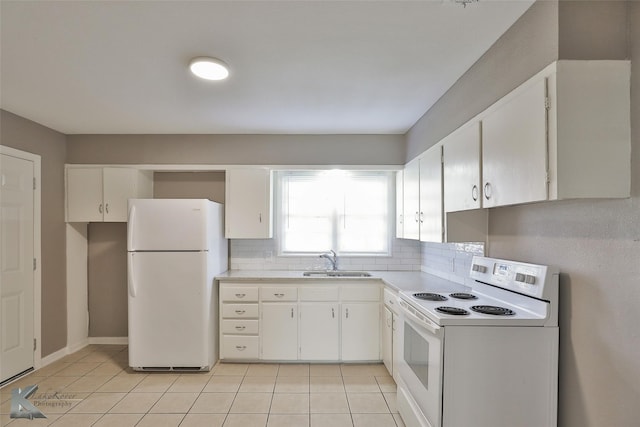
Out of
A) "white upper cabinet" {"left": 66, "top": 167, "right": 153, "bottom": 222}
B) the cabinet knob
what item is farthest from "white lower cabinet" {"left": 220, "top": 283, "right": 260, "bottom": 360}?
the cabinet knob

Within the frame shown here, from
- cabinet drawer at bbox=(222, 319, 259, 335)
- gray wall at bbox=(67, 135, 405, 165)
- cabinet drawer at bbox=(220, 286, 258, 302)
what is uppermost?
gray wall at bbox=(67, 135, 405, 165)

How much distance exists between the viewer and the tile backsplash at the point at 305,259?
13.2 ft

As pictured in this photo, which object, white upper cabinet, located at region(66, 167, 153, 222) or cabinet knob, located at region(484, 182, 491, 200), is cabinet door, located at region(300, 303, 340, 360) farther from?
white upper cabinet, located at region(66, 167, 153, 222)

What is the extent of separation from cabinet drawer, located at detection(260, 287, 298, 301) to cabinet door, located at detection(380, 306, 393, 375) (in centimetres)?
91

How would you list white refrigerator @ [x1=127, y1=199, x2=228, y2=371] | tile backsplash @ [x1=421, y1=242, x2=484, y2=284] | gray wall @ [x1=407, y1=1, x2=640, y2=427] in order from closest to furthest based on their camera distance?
gray wall @ [x1=407, y1=1, x2=640, y2=427] < tile backsplash @ [x1=421, y1=242, x2=484, y2=284] < white refrigerator @ [x1=127, y1=199, x2=228, y2=371]

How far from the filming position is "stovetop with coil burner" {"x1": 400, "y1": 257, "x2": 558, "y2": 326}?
1.65 meters

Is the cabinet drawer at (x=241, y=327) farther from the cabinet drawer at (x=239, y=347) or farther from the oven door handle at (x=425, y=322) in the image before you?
the oven door handle at (x=425, y=322)

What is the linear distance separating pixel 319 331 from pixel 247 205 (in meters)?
1.56

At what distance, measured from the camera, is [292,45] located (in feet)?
6.45

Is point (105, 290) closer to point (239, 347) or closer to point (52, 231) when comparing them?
point (52, 231)

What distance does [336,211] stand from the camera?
415cm

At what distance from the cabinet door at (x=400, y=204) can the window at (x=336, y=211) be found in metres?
0.23

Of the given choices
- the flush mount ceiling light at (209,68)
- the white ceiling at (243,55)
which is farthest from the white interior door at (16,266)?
the flush mount ceiling light at (209,68)

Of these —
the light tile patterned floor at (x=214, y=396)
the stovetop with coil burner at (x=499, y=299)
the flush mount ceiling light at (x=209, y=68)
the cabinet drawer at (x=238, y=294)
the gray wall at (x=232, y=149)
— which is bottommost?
the light tile patterned floor at (x=214, y=396)
